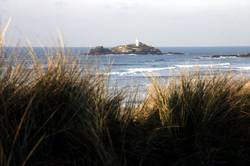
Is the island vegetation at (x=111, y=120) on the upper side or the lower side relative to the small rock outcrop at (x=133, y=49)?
upper

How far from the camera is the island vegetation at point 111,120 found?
434cm

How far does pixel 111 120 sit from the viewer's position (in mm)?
5086

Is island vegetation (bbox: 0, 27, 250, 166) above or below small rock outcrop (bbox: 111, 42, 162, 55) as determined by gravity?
above

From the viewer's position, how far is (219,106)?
5.92 metres

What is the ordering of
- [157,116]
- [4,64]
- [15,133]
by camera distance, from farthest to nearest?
[157,116] < [4,64] < [15,133]

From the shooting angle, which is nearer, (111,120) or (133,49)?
(111,120)

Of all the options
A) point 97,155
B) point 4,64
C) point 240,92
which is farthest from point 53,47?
point 240,92

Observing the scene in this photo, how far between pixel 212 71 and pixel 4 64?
139 inches

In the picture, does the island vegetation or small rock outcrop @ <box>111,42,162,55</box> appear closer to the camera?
the island vegetation

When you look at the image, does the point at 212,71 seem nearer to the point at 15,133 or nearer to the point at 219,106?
the point at 219,106

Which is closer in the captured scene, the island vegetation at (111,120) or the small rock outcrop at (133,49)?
the island vegetation at (111,120)

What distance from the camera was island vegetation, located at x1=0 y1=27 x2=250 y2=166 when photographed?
434 centimetres

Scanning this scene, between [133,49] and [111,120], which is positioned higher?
[111,120]

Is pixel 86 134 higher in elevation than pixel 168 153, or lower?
higher
